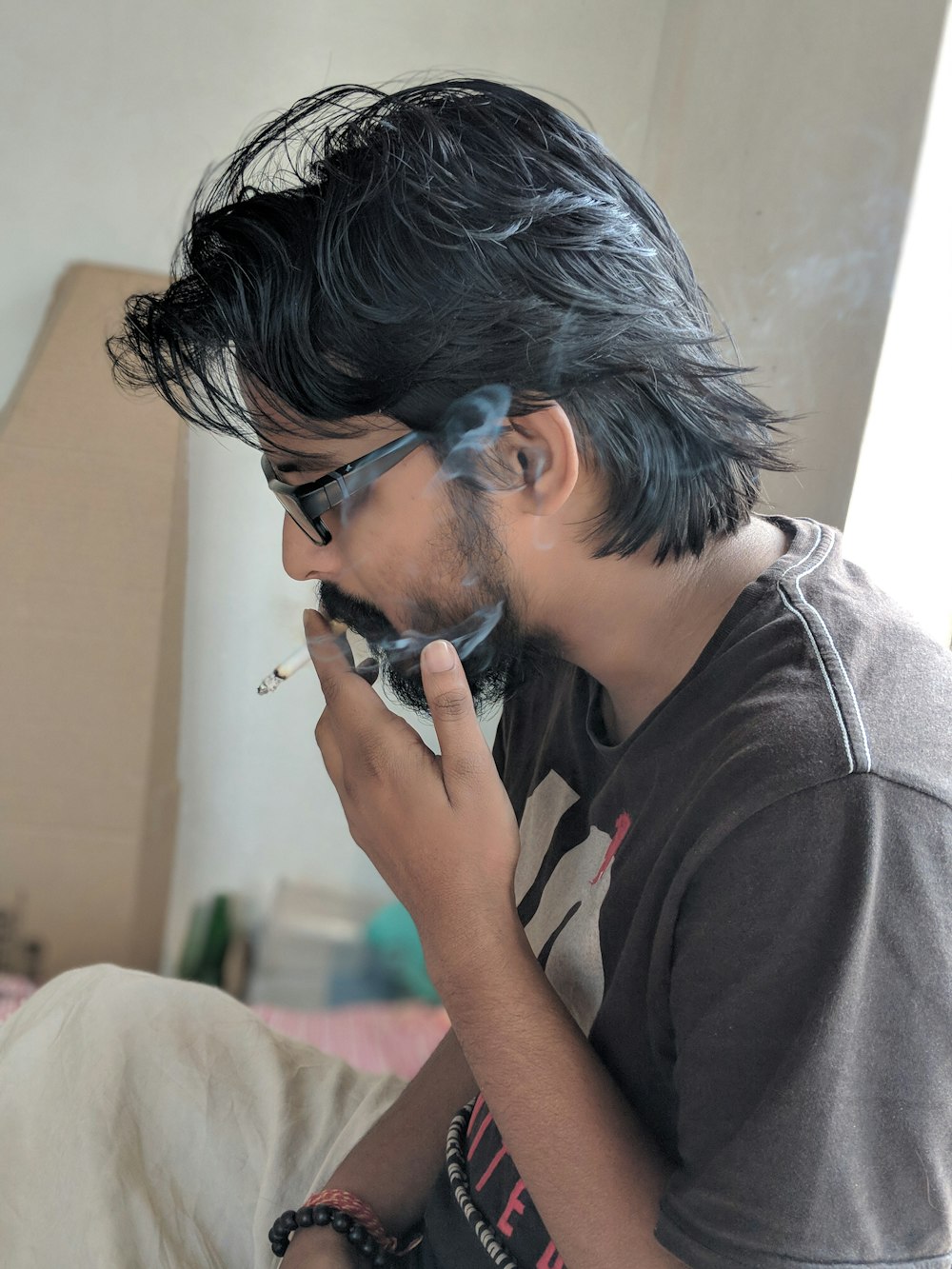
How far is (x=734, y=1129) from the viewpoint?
0.60 meters

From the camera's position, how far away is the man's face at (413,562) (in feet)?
2.76

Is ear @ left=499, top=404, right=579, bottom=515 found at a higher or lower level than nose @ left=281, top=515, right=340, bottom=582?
higher

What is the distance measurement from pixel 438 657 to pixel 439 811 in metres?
0.12

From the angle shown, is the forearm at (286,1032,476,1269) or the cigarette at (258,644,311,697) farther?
the cigarette at (258,644,311,697)

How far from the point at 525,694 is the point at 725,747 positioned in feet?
1.34

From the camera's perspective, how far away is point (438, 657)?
2.68ft

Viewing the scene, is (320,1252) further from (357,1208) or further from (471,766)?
(471,766)

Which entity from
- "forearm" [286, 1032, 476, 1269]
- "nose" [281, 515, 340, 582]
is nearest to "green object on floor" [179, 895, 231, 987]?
"forearm" [286, 1032, 476, 1269]

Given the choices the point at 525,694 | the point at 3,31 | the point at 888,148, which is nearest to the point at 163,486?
the point at 3,31

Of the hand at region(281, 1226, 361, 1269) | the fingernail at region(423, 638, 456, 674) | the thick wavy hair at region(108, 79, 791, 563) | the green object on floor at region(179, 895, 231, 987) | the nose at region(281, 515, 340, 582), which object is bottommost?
the green object on floor at region(179, 895, 231, 987)

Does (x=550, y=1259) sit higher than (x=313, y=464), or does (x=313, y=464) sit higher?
(x=313, y=464)

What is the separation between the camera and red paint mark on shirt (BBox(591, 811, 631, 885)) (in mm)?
783

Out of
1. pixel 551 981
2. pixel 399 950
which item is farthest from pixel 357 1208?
pixel 399 950

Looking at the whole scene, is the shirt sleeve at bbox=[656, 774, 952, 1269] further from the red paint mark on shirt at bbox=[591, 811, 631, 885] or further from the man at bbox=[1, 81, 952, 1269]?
the red paint mark on shirt at bbox=[591, 811, 631, 885]
